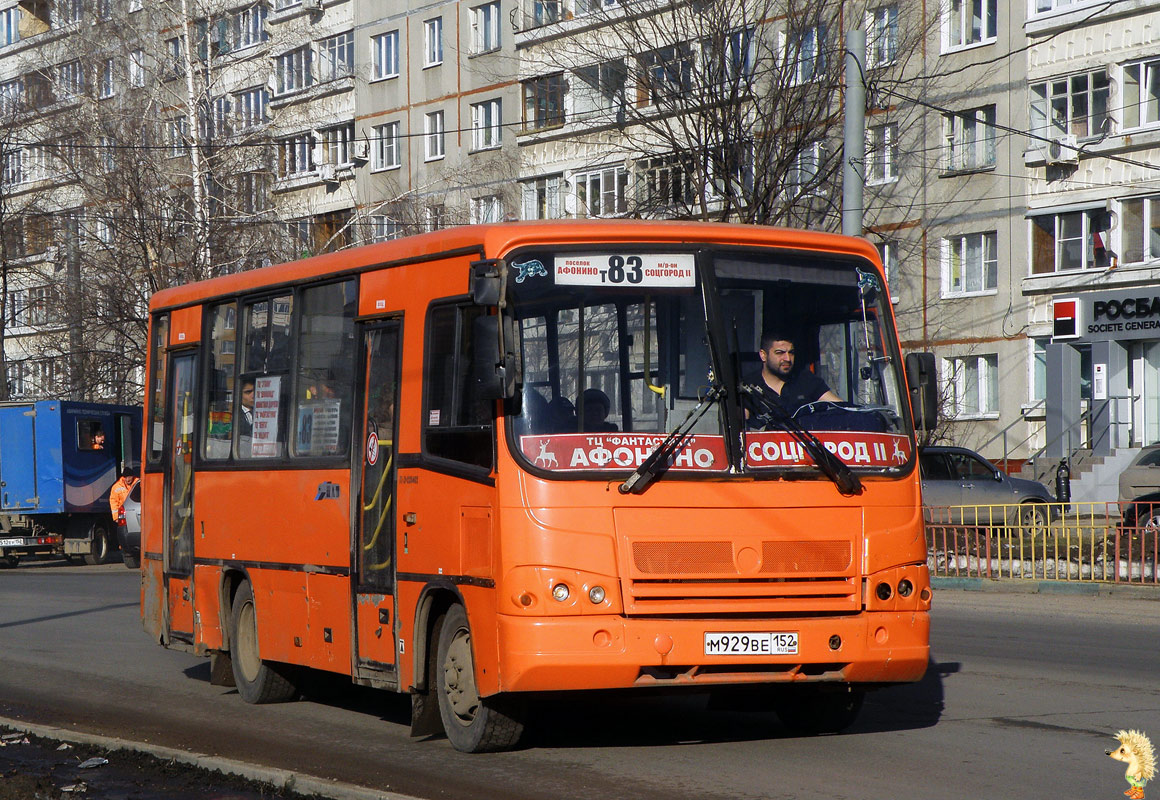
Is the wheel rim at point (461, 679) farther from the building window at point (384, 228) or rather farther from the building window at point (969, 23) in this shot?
the building window at point (969, 23)

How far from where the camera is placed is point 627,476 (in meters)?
8.23

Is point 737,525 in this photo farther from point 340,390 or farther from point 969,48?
point 969,48

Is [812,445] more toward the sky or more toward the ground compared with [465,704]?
more toward the sky

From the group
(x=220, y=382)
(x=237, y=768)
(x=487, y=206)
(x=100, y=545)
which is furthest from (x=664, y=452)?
(x=487, y=206)

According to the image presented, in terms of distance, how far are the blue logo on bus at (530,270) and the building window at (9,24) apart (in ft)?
219

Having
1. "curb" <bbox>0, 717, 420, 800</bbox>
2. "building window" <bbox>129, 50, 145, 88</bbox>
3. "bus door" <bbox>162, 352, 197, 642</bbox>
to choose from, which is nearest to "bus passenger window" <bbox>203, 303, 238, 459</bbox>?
"bus door" <bbox>162, 352, 197, 642</bbox>

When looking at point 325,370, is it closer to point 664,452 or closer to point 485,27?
point 664,452

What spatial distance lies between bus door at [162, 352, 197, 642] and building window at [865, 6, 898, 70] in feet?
78.1

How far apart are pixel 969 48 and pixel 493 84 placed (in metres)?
17.3

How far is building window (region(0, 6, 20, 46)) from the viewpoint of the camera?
69.7 meters

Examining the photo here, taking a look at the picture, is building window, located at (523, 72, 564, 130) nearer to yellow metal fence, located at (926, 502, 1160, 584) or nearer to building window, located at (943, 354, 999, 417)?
building window, located at (943, 354, 999, 417)

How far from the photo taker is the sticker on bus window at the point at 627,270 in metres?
8.51

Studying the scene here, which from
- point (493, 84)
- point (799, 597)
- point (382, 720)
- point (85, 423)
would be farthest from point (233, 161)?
point (799, 597)

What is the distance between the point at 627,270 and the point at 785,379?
1007 millimetres
